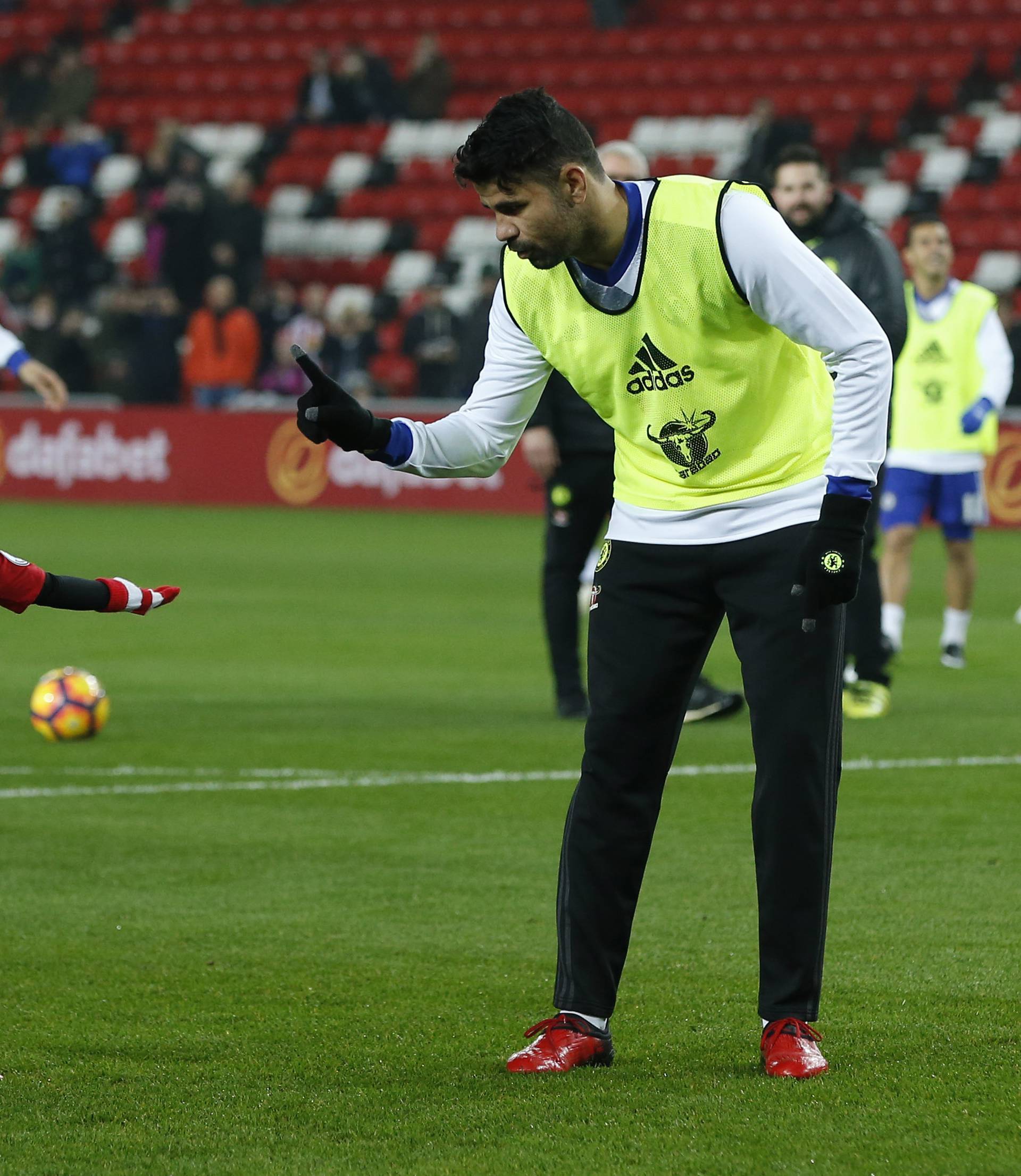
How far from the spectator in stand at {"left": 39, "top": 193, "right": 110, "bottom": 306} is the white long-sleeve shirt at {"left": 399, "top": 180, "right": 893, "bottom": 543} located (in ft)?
74.2

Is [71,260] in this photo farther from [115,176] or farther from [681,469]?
[681,469]

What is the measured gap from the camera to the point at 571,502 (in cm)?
909

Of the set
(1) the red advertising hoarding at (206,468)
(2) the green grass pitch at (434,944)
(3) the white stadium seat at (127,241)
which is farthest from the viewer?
(3) the white stadium seat at (127,241)

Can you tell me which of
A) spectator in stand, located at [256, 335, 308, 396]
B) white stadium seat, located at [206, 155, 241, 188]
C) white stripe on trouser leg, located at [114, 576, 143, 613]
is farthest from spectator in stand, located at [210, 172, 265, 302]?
white stripe on trouser leg, located at [114, 576, 143, 613]

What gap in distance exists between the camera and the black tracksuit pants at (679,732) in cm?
428

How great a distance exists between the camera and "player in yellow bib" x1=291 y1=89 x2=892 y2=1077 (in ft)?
13.5

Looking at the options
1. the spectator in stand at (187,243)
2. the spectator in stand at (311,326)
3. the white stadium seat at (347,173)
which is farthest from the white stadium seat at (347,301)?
the white stadium seat at (347,173)

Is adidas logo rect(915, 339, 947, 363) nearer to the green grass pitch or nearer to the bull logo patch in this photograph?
the green grass pitch

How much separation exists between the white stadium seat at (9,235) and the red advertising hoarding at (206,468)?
5.22 m

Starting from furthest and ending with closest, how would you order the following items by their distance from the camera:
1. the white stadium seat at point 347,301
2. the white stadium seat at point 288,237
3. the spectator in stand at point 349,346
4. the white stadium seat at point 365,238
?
the white stadium seat at point 288,237
the white stadium seat at point 365,238
the white stadium seat at point 347,301
the spectator in stand at point 349,346

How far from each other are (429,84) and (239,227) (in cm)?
454

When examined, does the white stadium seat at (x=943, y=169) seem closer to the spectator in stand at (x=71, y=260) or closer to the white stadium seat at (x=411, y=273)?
the white stadium seat at (x=411, y=273)

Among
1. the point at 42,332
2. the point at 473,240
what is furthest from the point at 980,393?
the point at 42,332

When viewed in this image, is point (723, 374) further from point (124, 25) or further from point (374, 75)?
point (124, 25)
